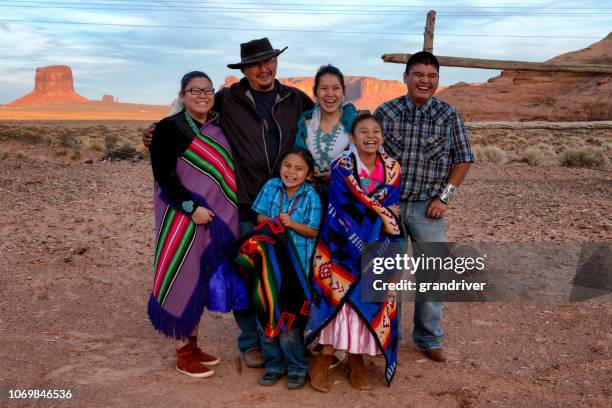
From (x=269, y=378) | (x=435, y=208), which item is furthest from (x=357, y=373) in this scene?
(x=435, y=208)

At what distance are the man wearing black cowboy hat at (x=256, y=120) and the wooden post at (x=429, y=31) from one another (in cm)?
627

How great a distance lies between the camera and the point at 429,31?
31.0 feet

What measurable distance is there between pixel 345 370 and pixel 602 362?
1730mm

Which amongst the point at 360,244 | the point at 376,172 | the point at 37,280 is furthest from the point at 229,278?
the point at 37,280

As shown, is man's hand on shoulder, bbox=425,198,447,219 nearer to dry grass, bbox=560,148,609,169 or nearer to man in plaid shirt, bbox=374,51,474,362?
man in plaid shirt, bbox=374,51,474,362

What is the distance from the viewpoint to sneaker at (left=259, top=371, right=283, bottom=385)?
3.65 metres

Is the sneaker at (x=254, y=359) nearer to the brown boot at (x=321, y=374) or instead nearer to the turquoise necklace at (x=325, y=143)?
the brown boot at (x=321, y=374)

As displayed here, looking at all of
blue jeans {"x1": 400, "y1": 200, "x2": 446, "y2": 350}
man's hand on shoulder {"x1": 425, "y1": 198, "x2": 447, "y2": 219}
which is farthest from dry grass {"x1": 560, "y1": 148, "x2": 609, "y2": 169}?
man's hand on shoulder {"x1": 425, "y1": 198, "x2": 447, "y2": 219}

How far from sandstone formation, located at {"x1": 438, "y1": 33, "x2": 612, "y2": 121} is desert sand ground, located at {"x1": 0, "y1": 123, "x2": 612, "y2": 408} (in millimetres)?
32267

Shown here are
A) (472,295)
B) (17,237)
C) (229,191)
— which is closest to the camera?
(229,191)

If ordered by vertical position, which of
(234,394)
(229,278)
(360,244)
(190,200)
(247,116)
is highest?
(247,116)

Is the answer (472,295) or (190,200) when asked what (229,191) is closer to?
(190,200)

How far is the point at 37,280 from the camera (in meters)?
5.76

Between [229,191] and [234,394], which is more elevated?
[229,191]
